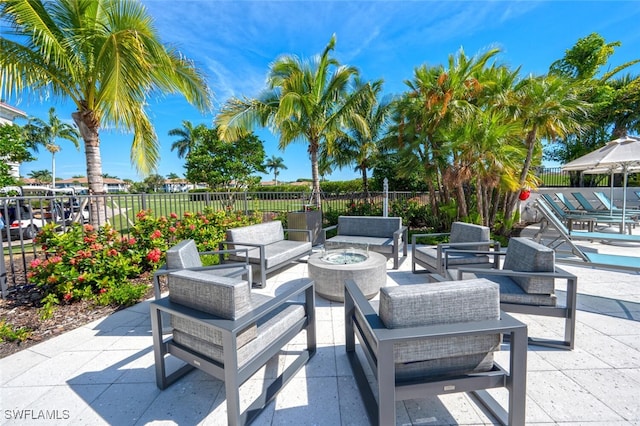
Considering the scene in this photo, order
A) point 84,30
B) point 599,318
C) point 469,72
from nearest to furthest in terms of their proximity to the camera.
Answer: point 599,318, point 84,30, point 469,72

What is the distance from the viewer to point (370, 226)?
239 inches

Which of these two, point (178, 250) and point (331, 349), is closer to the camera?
point (331, 349)

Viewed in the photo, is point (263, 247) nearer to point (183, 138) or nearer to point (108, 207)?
point (108, 207)

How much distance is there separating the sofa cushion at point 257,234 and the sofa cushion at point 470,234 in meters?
3.43

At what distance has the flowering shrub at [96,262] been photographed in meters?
3.62

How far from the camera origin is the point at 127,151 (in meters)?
6.92

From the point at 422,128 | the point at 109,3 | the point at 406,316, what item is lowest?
the point at 406,316

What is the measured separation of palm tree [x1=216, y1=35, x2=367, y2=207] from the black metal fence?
6.90 feet

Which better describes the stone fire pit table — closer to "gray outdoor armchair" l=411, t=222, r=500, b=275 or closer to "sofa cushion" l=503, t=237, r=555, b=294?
"gray outdoor armchair" l=411, t=222, r=500, b=275

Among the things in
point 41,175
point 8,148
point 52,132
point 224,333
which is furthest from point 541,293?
point 41,175

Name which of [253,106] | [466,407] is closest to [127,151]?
[253,106]

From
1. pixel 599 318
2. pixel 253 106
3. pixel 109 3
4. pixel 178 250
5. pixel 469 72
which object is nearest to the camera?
pixel 178 250

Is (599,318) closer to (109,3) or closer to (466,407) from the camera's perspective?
(466,407)

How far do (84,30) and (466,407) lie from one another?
24.6ft
